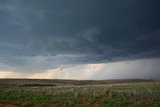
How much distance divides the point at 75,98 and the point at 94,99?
3.58m

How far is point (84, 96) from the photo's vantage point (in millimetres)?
46719

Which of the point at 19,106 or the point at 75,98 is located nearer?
the point at 19,106

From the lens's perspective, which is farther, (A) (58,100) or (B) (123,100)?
(A) (58,100)

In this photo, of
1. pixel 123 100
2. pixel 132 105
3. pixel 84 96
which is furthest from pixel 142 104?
pixel 84 96

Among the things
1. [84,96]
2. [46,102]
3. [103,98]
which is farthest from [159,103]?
[46,102]

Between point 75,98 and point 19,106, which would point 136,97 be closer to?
point 75,98

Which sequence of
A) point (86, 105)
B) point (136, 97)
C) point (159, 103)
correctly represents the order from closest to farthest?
1. point (159, 103)
2. point (86, 105)
3. point (136, 97)

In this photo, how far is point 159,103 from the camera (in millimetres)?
36594

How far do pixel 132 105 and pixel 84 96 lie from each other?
1148 cm

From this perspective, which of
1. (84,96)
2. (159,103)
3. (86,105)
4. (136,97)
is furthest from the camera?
(84,96)

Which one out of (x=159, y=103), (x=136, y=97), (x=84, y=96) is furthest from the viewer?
(x=84, y=96)

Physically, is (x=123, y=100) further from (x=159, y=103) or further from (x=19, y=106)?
(x=19, y=106)

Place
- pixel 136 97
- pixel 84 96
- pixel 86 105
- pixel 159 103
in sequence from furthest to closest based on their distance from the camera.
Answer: pixel 84 96 < pixel 136 97 < pixel 86 105 < pixel 159 103

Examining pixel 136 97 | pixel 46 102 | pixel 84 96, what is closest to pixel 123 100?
pixel 136 97
